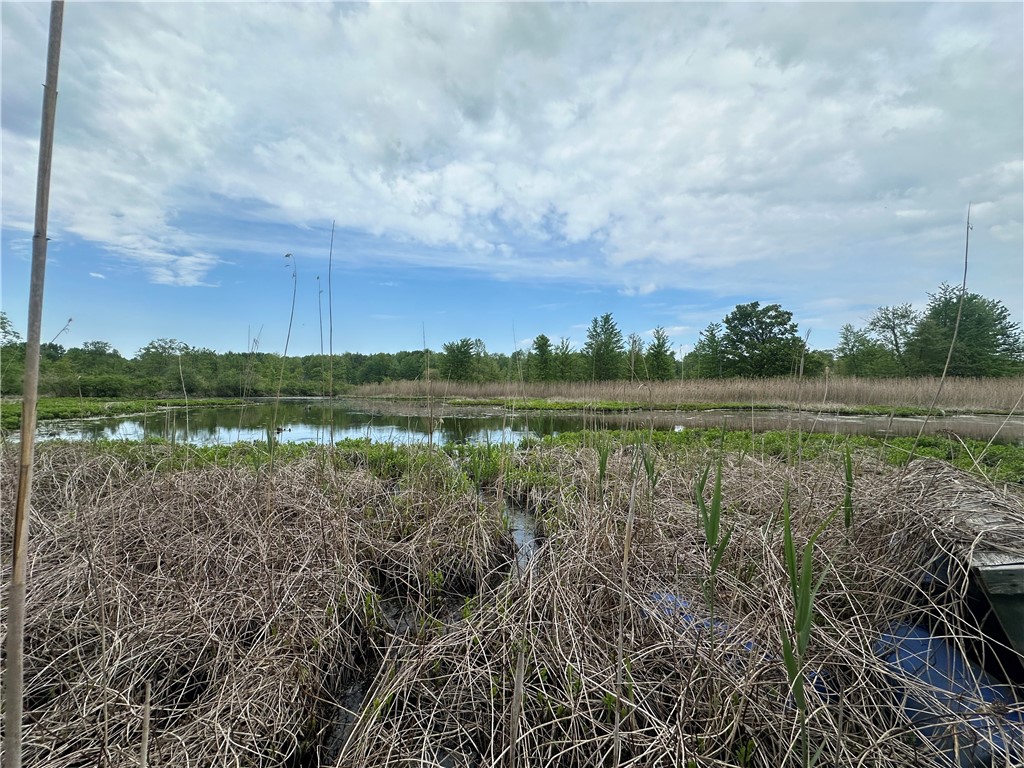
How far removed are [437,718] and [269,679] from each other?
706 mm

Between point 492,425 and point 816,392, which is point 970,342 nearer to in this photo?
point 816,392

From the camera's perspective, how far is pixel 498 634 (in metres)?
2.06

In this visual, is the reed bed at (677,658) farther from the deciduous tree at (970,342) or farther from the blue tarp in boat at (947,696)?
the deciduous tree at (970,342)

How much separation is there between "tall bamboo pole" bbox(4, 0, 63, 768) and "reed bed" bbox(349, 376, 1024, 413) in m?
10.3

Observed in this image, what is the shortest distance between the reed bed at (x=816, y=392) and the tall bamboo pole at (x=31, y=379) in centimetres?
1034

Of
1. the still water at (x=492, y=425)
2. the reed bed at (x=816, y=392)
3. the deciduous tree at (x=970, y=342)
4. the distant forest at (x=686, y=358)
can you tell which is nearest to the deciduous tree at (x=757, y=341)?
the distant forest at (x=686, y=358)

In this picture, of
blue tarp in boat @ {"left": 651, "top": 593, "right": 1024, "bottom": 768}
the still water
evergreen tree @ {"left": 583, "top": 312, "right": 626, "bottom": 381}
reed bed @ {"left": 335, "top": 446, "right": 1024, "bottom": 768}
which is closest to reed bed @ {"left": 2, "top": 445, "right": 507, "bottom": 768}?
reed bed @ {"left": 335, "top": 446, "right": 1024, "bottom": 768}


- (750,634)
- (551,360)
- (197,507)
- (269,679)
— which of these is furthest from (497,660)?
(551,360)

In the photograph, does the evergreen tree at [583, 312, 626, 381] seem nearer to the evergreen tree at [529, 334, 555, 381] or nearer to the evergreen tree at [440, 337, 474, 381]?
the evergreen tree at [529, 334, 555, 381]

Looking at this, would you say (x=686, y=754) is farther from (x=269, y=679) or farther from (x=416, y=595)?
(x=416, y=595)

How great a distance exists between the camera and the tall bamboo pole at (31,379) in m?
0.53

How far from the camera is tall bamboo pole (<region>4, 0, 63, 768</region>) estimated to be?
0.53 m

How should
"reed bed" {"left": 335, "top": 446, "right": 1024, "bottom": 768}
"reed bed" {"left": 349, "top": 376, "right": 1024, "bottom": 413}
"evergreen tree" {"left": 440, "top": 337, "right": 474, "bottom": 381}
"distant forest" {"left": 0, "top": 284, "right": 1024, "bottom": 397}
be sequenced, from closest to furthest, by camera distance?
1. "reed bed" {"left": 335, "top": 446, "right": 1024, "bottom": 768}
2. "reed bed" {"left": 349, "top": 376, "right": 1024, "bottom": 413}
3. "distant forest" {"left": 0, "top": 284, "right": 1024, "bottom": 397}
4. "evergreen tree" {"left": 440, "top": 337, "right": 474, "bottom": 381}

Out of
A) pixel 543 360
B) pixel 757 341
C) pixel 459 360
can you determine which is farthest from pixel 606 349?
pixel 757 341
